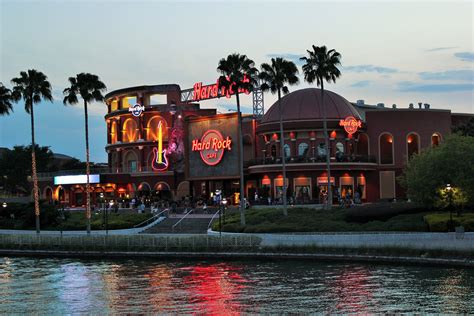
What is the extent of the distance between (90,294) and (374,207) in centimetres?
3151

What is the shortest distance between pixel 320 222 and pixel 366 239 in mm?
10084

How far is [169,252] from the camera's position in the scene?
2032 inches

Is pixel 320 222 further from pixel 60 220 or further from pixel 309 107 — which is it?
pixel 60 220

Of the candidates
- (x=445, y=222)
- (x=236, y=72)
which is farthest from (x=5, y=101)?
(x=445, y=222)

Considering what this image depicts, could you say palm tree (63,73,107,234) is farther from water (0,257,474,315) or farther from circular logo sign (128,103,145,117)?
circular logo sign (128,103,145,117)

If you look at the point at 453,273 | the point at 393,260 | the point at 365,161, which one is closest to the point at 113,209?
the point at 365,161

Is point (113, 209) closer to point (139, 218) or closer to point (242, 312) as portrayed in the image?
point (139, 218)

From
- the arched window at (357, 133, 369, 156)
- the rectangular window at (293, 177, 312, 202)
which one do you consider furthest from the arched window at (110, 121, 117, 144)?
the arched window at (357, 133, 369, 156)

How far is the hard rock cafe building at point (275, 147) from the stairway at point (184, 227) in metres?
11.0

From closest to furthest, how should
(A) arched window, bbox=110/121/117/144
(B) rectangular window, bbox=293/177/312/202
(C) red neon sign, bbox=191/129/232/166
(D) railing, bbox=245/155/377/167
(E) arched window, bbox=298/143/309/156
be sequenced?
1. (D) railing, bbox=245/155/377/167
2. (B) rectangular window, bbox=293/177/312/202
3. (E) arched window, bbox=298/143/309/156
4. (C) red neon sign, bbox=191/129/232/166
5. (A) arched window, bbox=110/121/117/144

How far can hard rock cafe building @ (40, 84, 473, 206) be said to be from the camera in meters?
80.2

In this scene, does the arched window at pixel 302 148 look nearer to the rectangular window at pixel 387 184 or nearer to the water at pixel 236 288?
the rectangular window at pixel 387 184

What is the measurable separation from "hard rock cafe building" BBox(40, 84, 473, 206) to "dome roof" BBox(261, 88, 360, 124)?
0.12 meters

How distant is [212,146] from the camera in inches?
3435
